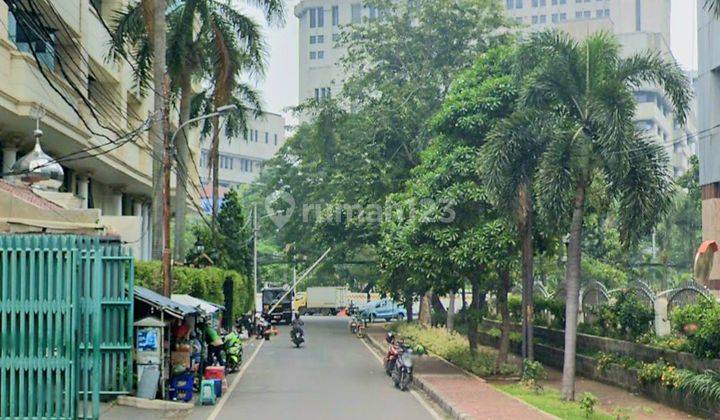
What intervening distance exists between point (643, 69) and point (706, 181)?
43.9 ft

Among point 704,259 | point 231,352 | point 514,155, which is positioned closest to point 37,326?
point 514,155

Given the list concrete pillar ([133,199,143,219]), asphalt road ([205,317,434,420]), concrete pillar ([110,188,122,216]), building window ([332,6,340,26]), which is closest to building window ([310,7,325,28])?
building window ([332,6,340,26])

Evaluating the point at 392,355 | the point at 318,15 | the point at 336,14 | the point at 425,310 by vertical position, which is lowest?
the point at 425,310

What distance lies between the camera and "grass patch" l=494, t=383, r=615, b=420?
18094mm

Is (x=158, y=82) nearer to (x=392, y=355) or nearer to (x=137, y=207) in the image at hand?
(x=392, y=355)

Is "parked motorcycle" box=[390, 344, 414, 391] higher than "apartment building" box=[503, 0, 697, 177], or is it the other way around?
"apartment building" box=[503, 0, 697, 177]

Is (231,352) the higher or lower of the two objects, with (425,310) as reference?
higher

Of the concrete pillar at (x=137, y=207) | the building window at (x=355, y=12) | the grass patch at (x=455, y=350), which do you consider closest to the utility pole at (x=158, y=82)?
the grass patch at (x=455, y=350)

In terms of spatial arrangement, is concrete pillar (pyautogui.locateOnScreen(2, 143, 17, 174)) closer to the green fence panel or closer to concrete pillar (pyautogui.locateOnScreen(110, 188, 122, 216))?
concrete pillar (pyautogui.locateOnScreen(110, 188, 122, 216))

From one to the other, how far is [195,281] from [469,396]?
1329 centimetres

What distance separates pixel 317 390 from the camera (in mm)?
23641

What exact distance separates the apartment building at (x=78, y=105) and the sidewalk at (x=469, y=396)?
8.41m

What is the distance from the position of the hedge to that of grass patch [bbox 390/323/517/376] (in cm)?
704

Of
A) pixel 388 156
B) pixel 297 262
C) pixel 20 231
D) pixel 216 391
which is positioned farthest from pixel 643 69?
pixel 297 262
